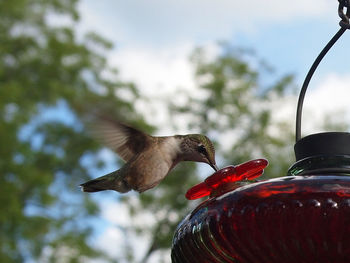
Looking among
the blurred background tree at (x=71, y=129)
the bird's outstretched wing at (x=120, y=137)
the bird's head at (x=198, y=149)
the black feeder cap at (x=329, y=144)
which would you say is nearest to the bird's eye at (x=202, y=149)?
the bird's head at (x=198, y=149)

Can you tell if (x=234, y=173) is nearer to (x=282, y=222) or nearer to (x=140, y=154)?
(x=282, y=222)

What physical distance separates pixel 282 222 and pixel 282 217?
0.01 m

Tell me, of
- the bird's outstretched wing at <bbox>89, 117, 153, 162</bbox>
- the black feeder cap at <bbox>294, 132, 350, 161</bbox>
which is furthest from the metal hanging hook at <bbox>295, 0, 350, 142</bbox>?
the bird's outstretched wing at <bbox>89, 117, 153, 162</bbox>

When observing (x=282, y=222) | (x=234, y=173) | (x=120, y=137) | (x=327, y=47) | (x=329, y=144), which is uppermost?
(x=327, y=47)

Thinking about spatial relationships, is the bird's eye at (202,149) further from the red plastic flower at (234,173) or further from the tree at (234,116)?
the tree at (234,116)

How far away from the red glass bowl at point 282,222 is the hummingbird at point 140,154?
1.38 metres

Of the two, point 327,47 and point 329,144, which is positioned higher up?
point 327,47

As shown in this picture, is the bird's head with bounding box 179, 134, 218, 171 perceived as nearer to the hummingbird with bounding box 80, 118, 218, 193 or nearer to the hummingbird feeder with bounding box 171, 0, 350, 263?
the hummingbird with bounding box 80, 118, 218, 193

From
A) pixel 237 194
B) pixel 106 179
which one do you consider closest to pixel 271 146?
pixel 106 179

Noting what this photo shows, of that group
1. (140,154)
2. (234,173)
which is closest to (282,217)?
(234,173)

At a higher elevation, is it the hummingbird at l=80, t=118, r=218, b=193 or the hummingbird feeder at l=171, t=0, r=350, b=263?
the hummingbird at l=80, t=118, r=218, b=193

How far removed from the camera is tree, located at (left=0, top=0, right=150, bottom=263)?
396 inches

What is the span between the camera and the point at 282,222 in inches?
57.8

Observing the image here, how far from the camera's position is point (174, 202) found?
13.5 metres
